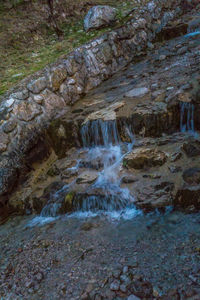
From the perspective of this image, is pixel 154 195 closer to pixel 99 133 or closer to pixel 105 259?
pixel 105 259

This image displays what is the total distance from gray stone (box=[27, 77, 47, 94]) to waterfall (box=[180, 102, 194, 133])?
9.06 ft

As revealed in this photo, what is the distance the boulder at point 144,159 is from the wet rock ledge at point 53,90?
4.64ft

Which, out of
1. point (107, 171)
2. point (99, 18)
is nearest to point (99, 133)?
point (107, 171)

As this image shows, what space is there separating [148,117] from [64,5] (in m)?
6.12

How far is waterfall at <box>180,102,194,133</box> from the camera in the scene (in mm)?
3846

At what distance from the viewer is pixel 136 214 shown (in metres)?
3.14

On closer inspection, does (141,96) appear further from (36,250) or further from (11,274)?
(11,274)

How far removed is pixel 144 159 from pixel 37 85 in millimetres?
2690

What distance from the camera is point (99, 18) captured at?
6.58 meters

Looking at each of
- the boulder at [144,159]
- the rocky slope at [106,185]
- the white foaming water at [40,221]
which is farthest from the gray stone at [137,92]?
the white foaming water at [40,221]

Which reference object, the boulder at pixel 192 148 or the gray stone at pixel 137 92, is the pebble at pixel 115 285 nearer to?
the boulder at pixel 192 148

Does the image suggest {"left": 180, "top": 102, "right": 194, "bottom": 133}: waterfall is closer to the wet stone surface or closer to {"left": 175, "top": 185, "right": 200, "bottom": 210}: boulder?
{"left": 175, "top": 185, "right": 200, "bottom": 210}: boulder

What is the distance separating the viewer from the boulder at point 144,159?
354cm

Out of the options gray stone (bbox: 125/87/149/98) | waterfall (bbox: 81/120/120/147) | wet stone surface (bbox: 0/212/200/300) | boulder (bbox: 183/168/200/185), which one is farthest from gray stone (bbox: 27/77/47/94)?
boulder (bbox: 183/168/200/185)
